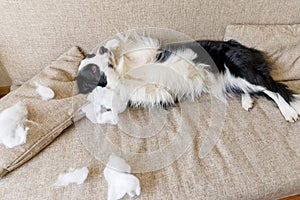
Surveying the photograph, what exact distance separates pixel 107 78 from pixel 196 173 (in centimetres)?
53

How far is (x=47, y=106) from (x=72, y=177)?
332 millimetres

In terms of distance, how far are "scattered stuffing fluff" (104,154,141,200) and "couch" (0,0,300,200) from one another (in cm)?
3

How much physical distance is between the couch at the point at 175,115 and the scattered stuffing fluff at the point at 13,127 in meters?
0.09

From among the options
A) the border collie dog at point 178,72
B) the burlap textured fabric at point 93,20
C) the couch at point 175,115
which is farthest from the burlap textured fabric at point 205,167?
the burlap textured fabric at point 93,20

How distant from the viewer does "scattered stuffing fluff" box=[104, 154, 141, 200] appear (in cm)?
88

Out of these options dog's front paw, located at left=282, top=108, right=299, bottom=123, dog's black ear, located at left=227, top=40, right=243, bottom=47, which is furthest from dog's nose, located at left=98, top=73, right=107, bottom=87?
dog's front paw, located at left=282, top=108, right=299, bottom=123

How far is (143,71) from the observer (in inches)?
47.9

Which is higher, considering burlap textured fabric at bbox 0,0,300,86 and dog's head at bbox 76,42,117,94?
burlap textured fabric at bbox 0,0,300,86

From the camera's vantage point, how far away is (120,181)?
90cm

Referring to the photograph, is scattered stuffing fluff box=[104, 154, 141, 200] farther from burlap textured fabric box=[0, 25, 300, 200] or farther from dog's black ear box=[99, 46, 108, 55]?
dog's black ear box=[99, 46, 108, 55]

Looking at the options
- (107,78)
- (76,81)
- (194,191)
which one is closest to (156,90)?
(107,78)

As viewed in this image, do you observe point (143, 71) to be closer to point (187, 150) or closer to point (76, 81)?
point (76, 81)

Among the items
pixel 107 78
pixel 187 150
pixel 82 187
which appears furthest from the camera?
pixel 107 78

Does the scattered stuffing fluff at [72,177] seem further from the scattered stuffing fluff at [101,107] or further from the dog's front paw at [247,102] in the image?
the dog's front paw at [247,102]
